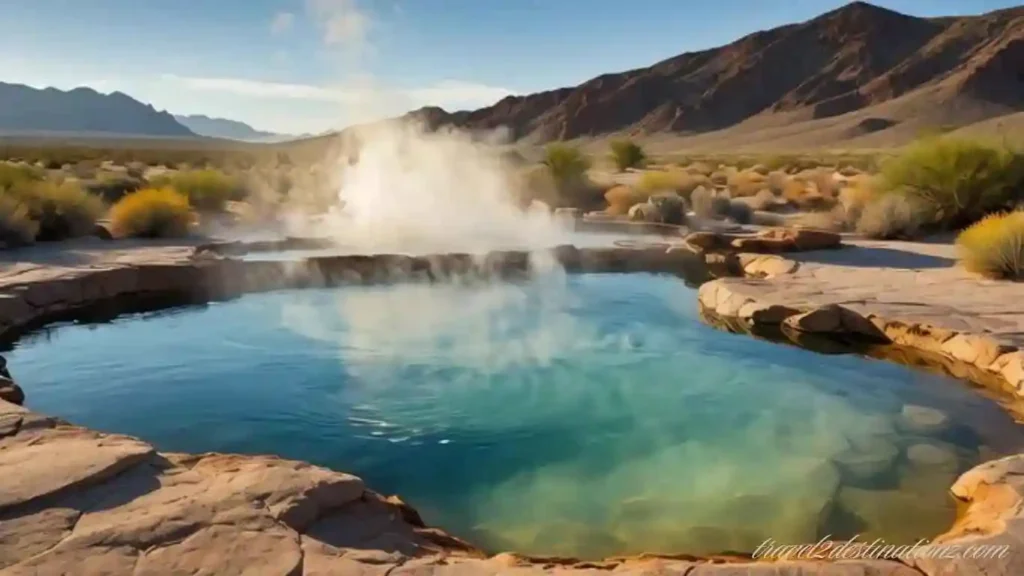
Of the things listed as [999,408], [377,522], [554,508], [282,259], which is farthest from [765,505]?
[282,259]

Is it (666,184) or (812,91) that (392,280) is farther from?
(812,91)

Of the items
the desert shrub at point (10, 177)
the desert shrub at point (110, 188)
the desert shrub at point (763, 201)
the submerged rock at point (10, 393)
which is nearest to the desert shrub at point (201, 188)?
the desert shrub at point (110, 188)

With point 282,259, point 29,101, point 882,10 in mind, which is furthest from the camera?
point 29,101

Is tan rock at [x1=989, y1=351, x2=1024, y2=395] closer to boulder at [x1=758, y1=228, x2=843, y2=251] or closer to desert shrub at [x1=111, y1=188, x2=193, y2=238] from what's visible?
boulder at [x1=758, y1=228, x2=843, y2=251]

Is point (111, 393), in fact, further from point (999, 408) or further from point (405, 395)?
point (999, 408)

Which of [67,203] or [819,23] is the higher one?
[819,23]

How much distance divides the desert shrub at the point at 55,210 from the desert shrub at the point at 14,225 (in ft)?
1.00

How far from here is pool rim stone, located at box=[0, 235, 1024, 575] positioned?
3736mm

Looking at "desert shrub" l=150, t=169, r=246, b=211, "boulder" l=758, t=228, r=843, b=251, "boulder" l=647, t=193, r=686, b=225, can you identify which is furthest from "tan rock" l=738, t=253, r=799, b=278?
"desert shrub" l=150, t=169, r=246, b=211

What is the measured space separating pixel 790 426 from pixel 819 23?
96.0m

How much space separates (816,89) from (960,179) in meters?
71.7

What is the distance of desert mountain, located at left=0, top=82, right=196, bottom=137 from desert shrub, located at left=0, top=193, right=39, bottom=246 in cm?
14479

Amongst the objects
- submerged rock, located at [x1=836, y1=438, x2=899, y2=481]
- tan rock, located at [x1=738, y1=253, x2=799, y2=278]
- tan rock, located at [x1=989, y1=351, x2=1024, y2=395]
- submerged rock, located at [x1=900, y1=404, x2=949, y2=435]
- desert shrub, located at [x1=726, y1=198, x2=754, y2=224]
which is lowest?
submerged rock, located at [x1=836, y1=438, x2=899, y2=481]

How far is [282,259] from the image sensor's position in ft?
41.1
